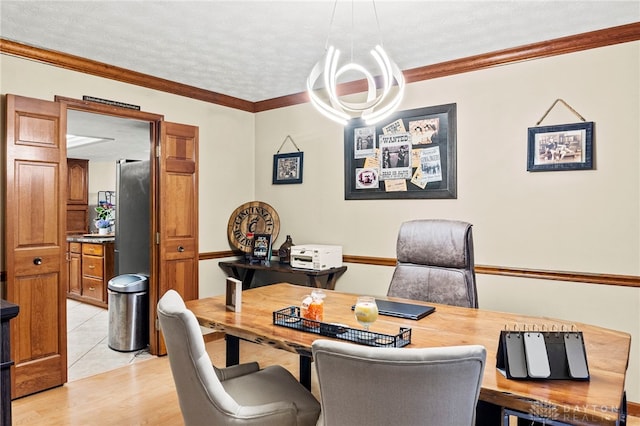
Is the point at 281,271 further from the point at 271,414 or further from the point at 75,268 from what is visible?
the point at 75,268

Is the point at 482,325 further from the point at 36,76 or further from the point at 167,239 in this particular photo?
the point at 36,76

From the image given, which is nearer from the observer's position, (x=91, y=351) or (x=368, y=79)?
(x=368, y=79)

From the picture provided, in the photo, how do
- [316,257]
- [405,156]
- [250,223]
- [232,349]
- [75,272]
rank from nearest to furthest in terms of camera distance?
1. [232,349]
2. [405,156]
3. [316,257]
4. [250,223]
5. [75,272]

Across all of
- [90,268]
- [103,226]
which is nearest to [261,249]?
[90,268]

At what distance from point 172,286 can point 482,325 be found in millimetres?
2721

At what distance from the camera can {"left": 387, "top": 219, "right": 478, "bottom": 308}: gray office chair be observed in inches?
92.0

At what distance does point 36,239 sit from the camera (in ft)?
9.62

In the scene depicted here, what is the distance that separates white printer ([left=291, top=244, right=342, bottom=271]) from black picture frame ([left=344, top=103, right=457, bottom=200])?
512 millimetres

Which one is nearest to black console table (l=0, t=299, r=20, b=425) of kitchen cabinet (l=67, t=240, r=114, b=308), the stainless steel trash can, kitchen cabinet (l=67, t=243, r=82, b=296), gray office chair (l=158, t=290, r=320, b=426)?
gray office chair (l=158, t=290, r=320, b=426)

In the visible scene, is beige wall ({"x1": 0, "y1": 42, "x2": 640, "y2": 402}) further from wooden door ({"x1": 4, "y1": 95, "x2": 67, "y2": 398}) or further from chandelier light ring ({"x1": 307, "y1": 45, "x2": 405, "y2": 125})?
chandelier light ring ({"x1": 307, "y1": 45, "x2": 405, "y2": 125})

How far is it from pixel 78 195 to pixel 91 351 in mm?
4705

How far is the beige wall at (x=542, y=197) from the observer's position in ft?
8.70

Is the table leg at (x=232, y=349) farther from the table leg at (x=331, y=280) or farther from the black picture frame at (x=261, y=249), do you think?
the black picture frame at (x=261, y=249)

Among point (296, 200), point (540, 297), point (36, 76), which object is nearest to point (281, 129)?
point (296, 200)
